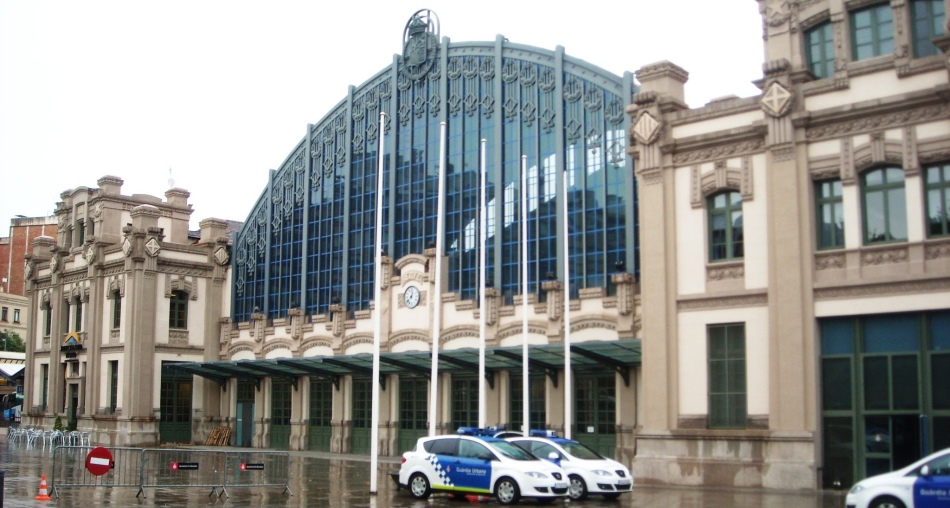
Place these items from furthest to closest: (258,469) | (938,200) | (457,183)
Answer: (457,183) → (938,200) → (258,469)

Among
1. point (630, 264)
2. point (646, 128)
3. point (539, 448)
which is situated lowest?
point (539, 448)

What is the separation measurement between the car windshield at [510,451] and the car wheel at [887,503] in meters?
8.56

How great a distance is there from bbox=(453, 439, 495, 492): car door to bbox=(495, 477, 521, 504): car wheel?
31 centimetres

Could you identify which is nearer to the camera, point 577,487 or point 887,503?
point 887,503

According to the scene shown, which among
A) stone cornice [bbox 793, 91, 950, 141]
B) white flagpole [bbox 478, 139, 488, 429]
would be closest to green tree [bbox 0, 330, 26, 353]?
white flagpole [bbox 478, 139, 488, 429]

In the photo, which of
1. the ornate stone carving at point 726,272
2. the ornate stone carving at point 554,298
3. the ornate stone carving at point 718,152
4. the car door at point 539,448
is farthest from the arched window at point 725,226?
the ornate stone carving at point 554,298

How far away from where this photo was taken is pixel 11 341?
110938 millimetres

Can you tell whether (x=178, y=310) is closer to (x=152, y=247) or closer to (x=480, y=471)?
(x=152, y=247)

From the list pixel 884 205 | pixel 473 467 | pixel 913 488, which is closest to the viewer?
pixel 913 488

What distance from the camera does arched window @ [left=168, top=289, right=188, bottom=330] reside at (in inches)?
2239

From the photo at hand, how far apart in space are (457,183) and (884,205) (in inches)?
842

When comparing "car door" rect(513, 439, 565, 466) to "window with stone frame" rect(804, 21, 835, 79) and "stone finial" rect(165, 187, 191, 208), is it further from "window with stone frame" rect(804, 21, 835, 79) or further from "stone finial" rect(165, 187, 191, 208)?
"stone finial" rect(165, 187, 191, 208)

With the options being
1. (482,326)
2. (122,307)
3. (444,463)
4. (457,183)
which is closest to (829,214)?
(482,326)

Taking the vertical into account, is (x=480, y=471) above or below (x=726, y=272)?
below
